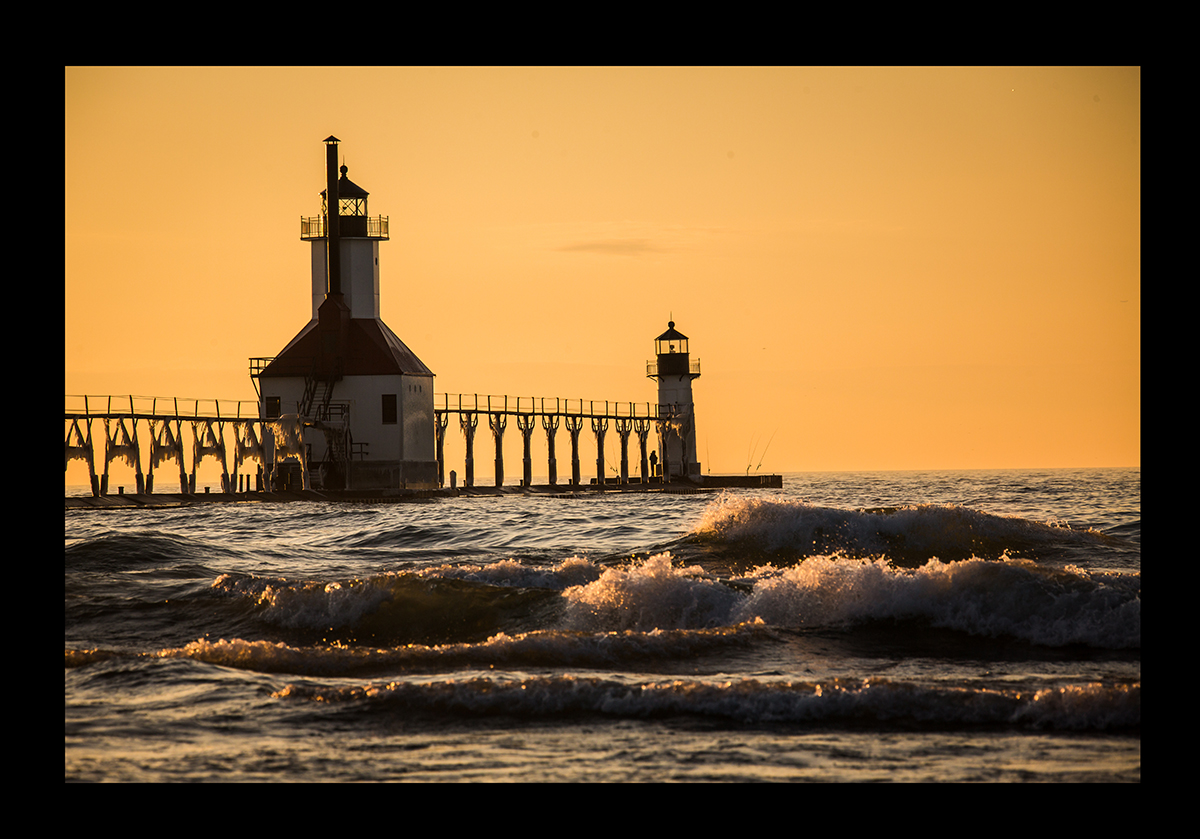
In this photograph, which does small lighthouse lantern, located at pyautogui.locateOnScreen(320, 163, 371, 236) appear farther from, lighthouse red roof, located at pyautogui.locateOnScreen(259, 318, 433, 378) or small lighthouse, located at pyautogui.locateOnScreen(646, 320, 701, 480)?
small lighthouse, located at pyautogui.locateOnScreen(646, 320, 701, 480)

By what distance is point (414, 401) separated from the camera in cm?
5181

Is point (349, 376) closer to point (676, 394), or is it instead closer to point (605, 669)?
point (676, 394)

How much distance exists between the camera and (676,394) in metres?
65.2

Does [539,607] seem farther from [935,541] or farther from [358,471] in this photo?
[358,471]

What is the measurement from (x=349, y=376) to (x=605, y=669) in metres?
42.5

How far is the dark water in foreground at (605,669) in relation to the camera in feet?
23.6

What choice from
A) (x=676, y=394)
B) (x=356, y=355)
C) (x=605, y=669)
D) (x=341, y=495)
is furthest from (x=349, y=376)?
(x=605, y=669)

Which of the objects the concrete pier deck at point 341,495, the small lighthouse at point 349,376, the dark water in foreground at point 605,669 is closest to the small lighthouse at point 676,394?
the concrete pier deck at point 341,495

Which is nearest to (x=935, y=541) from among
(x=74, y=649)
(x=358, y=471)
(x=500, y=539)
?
(x=500, y=539)

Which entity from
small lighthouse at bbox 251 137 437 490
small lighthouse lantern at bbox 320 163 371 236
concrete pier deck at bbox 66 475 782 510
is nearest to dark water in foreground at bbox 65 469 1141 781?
concrete pier deck at bbox 66 475 782 510

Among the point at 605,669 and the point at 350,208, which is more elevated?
the point at 350,208

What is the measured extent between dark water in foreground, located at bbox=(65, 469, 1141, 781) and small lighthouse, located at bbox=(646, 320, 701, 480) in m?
46.0
